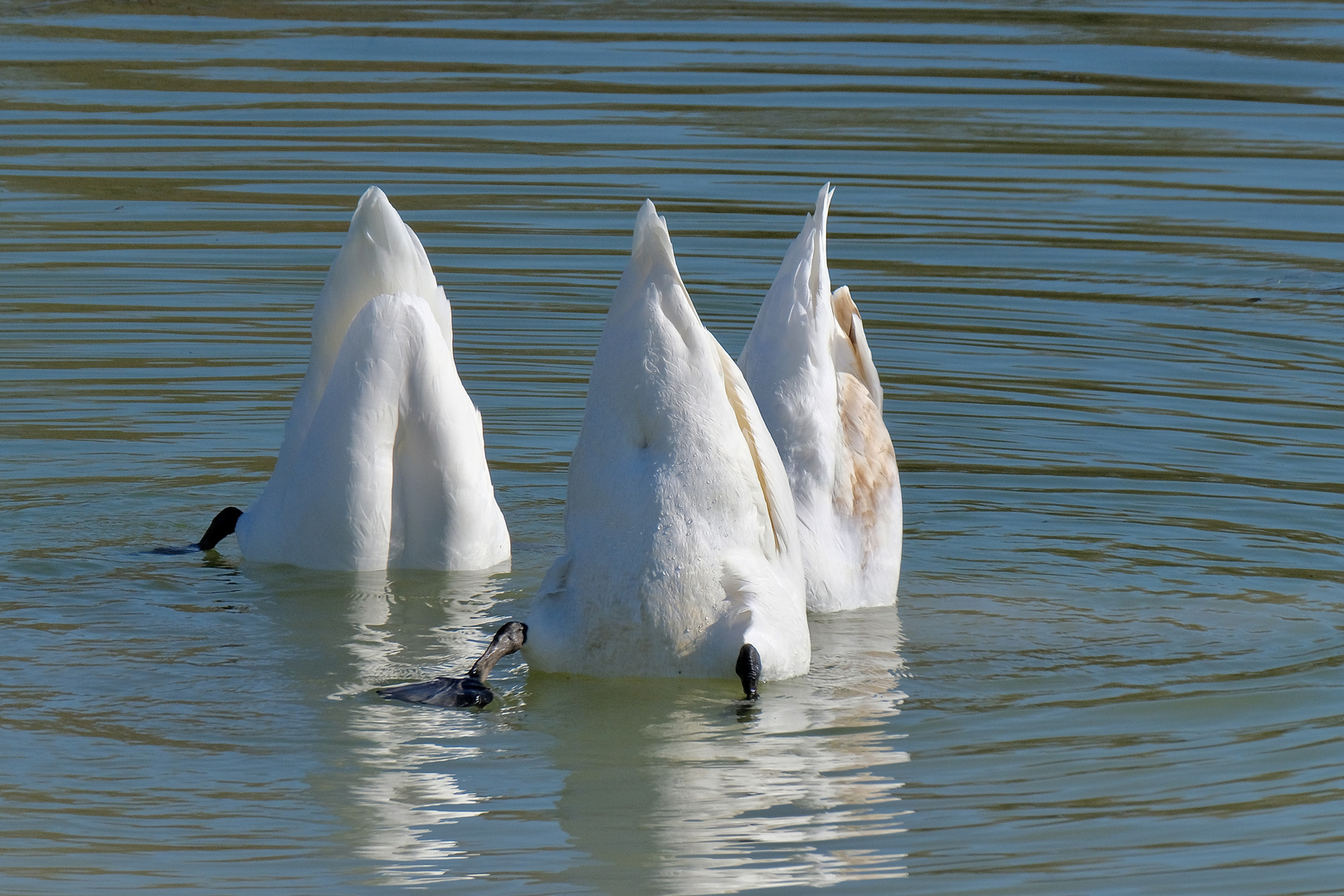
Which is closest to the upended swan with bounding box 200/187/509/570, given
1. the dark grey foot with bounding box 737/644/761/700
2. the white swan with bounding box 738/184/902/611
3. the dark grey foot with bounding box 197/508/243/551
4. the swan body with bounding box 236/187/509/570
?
the swan body with bounding box 236/187/509/570

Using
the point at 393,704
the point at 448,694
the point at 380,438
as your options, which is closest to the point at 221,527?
the point at 380,438

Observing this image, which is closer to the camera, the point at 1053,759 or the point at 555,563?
the point at 1053,759

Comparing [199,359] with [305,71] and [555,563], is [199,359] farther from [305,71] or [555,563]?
[305,71]

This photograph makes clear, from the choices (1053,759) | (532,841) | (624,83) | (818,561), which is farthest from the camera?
(624,83)

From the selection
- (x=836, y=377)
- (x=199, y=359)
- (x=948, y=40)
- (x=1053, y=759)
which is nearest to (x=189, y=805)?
(x=1053, y=759)

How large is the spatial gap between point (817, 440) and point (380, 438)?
138 cm

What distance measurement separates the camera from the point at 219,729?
5.46m

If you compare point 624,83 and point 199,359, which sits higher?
point 624,83

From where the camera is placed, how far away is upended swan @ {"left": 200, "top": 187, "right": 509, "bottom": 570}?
6.53 metres

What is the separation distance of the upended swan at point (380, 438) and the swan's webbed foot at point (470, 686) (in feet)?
3.40

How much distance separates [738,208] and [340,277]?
5.77 meters

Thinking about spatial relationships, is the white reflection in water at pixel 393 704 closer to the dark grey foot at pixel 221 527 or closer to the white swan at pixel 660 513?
the dark grey foot at pixel 221 527

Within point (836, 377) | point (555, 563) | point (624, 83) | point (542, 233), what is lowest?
point (555, 563)

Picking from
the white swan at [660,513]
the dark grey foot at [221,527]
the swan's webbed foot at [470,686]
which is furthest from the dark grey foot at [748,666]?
the dark grey foot at [221,527]
